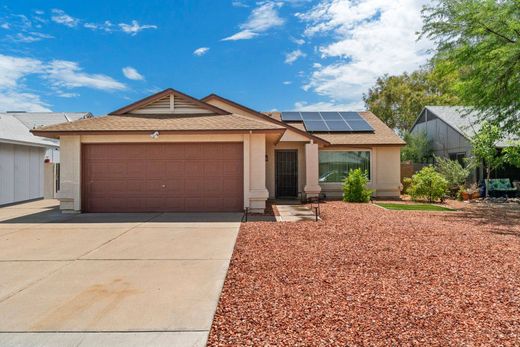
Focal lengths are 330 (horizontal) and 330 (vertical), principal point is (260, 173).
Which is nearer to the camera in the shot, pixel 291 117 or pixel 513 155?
pixel 513 155

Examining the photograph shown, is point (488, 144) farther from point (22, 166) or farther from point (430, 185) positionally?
point (22, 166)

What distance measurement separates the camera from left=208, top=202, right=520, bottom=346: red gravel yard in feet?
10.8

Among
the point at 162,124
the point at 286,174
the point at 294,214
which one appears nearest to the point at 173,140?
the point at 162,124

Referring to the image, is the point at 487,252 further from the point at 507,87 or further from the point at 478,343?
the point at 507,87

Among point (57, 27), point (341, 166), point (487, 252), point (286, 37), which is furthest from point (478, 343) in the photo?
point (57, 27)

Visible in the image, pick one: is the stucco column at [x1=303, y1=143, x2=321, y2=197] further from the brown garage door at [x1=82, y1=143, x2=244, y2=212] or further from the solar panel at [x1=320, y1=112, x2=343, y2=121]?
the solar panel at [x1=320, y1=112, x2=343, y2=121]

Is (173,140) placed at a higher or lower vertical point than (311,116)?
lower

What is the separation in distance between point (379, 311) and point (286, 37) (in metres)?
16.5

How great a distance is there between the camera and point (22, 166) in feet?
51.9

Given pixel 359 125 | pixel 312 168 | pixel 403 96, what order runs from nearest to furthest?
pixel 312 168 → pixel 359 125 → pixel 403 96

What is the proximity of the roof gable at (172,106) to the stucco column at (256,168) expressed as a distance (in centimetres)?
251

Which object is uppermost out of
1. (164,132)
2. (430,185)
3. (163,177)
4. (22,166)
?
(164,132)

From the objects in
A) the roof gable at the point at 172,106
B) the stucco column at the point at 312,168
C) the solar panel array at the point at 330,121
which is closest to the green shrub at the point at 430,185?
the solar panel array at the point at 330,121

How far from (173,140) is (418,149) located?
18697mm
